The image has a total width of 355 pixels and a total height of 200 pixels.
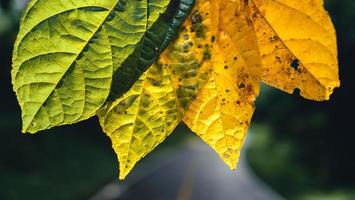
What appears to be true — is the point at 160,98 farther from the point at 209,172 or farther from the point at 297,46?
the point at 209,172

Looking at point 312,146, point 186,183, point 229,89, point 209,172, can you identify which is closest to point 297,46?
point 229,89

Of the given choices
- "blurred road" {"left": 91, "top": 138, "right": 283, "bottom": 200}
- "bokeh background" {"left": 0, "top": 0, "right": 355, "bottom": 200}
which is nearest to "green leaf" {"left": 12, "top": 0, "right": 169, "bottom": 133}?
"bokeh background" {"left": 0, "top": 0, "right": 355, "bottom": 200}

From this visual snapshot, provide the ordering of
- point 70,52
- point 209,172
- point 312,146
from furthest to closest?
point 209,172
point 312,146
point 70,52

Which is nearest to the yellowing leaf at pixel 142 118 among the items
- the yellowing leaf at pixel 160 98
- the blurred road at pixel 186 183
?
the yellowing leaf at pixel 160 98

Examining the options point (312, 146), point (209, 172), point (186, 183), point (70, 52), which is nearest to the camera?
point (70, 52)

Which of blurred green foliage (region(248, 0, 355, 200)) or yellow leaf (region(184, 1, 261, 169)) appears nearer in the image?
yellow leaf (region(184, 1, 261, 169))

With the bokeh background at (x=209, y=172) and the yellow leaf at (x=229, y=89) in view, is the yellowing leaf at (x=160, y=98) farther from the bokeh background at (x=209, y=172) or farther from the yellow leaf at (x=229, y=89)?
the bokeh background at (x=209, y=172)

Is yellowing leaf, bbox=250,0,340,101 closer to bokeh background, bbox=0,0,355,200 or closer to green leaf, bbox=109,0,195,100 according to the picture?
green leaf, bbox=109,0,195,100
